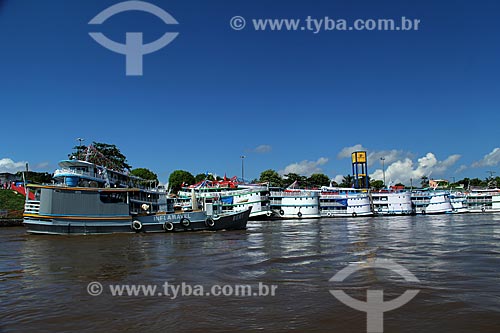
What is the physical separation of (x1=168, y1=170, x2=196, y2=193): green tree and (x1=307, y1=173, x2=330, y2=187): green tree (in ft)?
141

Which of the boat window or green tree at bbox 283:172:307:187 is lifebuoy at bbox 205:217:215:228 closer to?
the boat window

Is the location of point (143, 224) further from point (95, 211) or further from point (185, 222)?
point (95, 211)

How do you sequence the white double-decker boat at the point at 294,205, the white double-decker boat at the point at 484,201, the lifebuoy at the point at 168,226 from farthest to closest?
the white double-decker boat at the point at 484,201, the white double-decker boat at the point at 294,205, the lifebuoy at the point at 168,226

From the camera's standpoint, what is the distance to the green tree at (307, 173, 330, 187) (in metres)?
119

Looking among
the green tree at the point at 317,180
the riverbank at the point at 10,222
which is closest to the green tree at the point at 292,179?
the green tree at the point at 317,180

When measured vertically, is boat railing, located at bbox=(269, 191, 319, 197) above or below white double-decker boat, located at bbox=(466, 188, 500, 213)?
above
